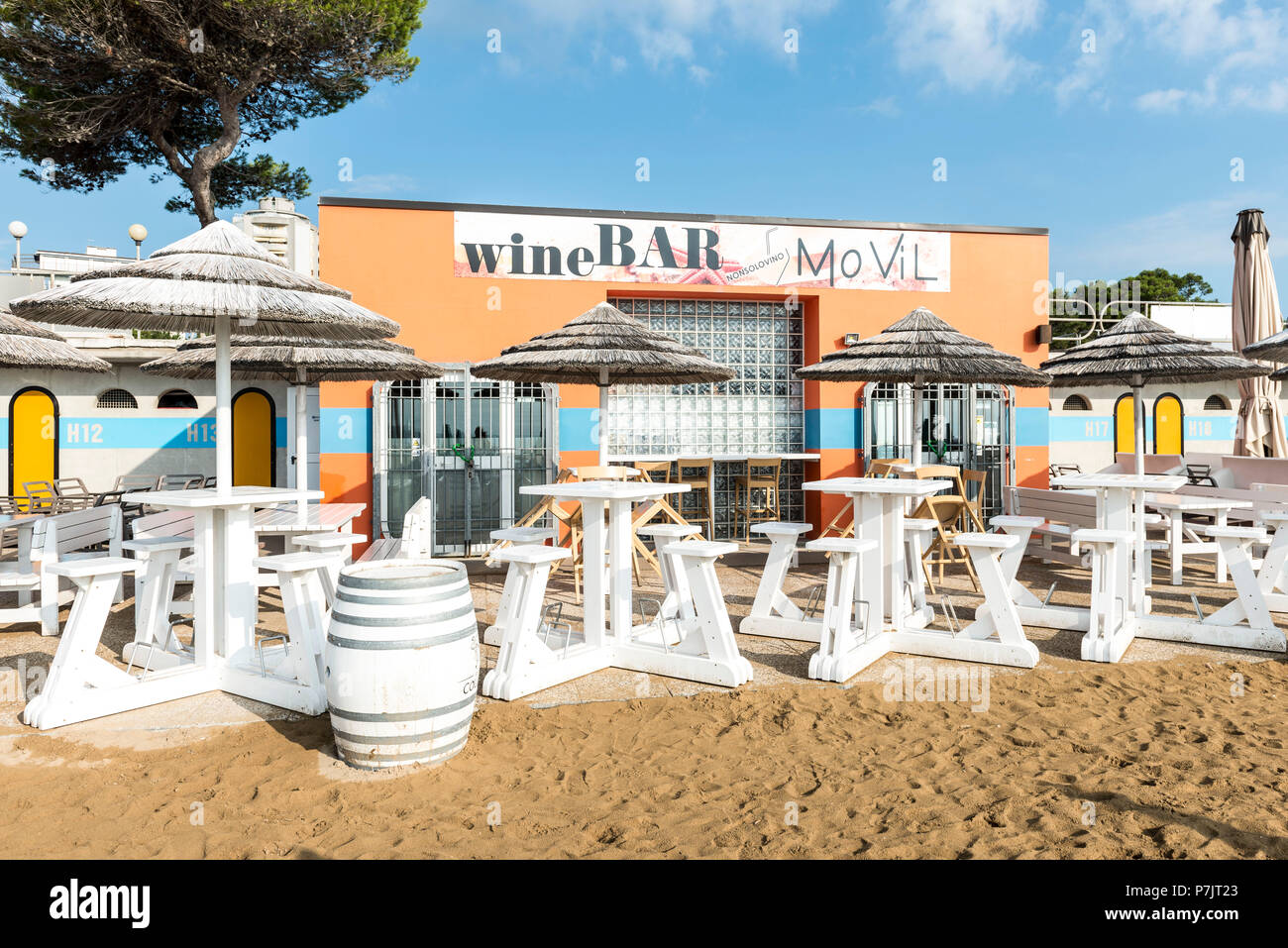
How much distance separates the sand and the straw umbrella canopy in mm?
6952

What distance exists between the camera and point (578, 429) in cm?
955

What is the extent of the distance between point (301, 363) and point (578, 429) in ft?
13.0

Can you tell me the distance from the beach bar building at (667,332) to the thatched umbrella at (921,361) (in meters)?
1.55

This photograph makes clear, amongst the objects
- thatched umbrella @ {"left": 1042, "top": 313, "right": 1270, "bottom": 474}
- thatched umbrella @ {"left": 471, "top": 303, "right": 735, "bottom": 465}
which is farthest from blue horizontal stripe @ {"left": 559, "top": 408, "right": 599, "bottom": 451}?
thatched umbrella @ {"left": 1042, "top": 313, "right": 1270, "bottom": 474}

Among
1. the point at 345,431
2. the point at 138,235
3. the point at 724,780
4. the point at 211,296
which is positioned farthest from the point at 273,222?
the point at 724,780

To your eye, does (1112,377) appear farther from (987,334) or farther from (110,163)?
(110,163)

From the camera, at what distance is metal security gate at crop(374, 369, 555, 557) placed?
9.02 metres

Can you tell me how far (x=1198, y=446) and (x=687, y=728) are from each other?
14.4 m

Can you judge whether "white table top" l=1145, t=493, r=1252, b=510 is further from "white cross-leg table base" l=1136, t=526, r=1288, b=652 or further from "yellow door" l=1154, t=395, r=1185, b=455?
"yellow door" l=1154, t=395, r=1185, b=455

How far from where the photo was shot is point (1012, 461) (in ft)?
33.7

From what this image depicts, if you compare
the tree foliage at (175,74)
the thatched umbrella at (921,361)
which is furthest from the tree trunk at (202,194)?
the thatched umbrella at (921,361)

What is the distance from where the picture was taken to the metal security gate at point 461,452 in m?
9.02

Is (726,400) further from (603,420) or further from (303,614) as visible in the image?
(303,614)

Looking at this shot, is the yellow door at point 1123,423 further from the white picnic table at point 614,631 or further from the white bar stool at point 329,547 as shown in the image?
the white bar stool at point 329,547
